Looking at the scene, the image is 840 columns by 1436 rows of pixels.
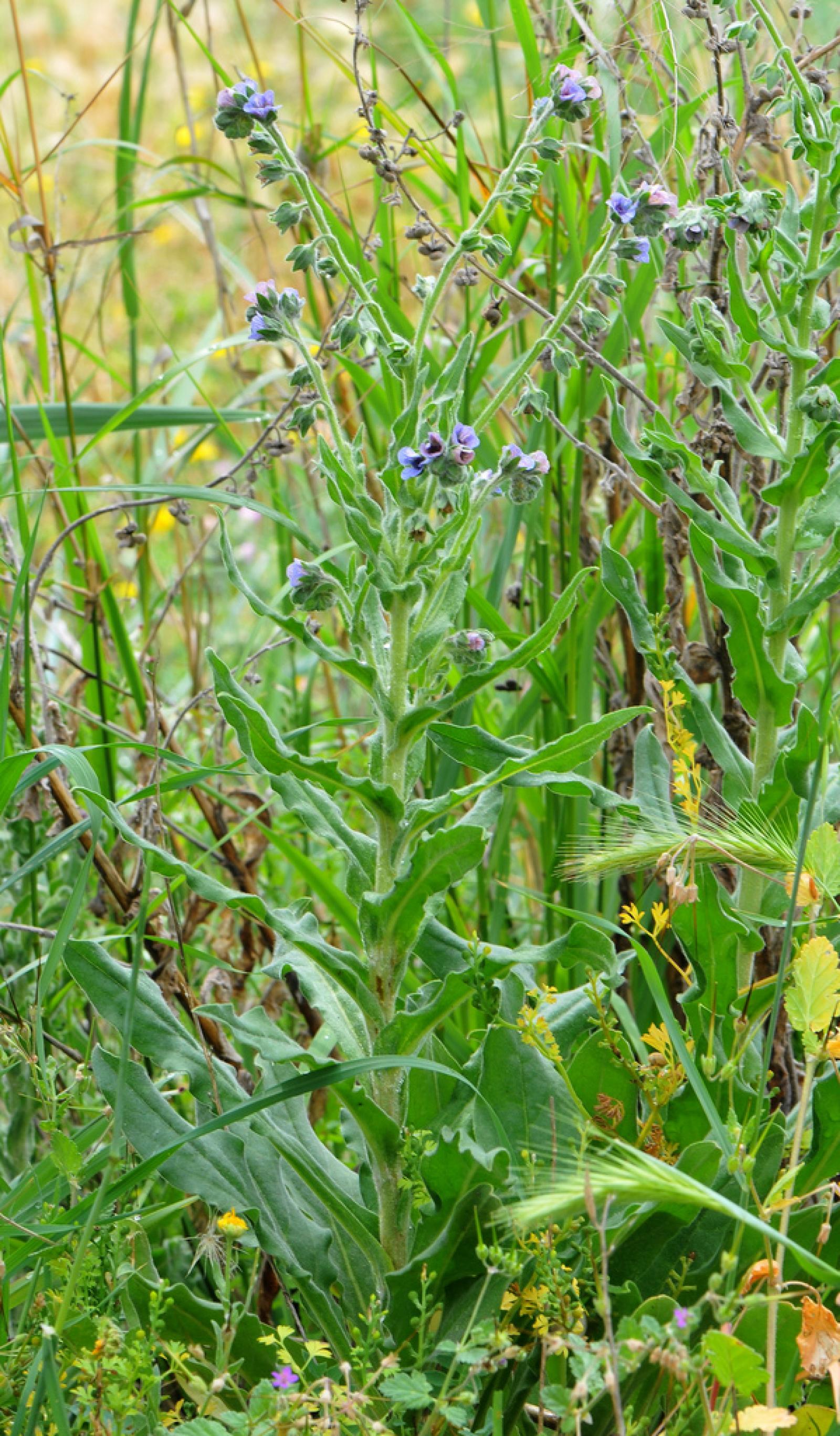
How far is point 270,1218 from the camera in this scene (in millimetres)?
1577

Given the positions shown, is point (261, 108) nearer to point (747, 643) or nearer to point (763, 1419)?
point (747, 643)

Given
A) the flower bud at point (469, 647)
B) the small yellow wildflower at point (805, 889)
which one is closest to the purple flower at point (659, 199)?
the flower bud at point (469, 647)

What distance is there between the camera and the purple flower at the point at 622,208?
1.50 m

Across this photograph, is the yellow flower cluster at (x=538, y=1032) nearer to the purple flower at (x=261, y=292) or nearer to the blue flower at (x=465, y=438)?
the blue flower at (x=465, y=438)

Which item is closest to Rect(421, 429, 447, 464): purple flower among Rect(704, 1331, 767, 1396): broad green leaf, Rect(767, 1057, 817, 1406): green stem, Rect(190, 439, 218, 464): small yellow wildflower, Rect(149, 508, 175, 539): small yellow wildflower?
Rect(767, 1057, 817, 1406): green stem

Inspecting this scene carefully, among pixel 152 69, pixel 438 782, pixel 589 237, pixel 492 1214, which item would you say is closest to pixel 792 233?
pixel 589 237

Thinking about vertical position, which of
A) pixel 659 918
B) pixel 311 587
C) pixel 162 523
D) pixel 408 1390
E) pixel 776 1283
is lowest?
pixel 408 1390

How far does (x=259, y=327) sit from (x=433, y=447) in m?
0.30

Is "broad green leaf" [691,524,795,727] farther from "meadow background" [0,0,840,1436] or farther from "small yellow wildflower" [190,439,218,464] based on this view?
"small yellow wildflower" [190,439,218,464]

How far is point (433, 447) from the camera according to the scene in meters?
1.41

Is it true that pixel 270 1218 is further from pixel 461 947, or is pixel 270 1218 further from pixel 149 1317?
pixel 461 947

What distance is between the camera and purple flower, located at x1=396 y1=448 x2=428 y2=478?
1.40 meters

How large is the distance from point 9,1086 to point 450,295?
1.89 metres

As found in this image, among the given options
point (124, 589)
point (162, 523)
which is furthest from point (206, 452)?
point (124, 589)
